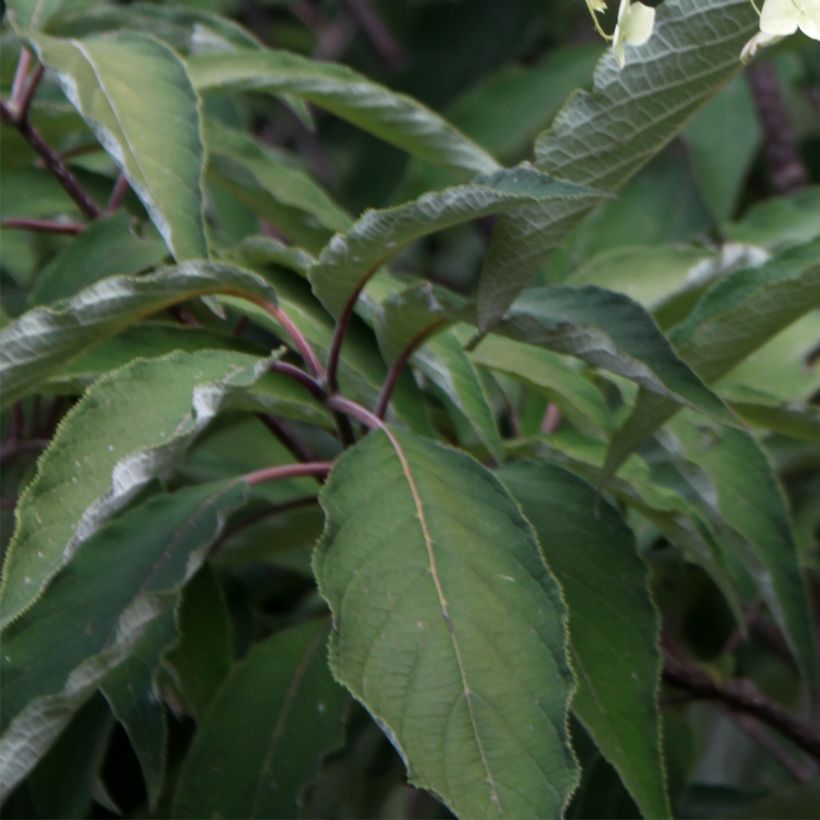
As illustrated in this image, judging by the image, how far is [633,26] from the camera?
592 mm

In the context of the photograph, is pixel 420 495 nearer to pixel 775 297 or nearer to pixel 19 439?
pixel 775 297

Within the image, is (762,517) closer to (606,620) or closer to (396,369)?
(606,620)

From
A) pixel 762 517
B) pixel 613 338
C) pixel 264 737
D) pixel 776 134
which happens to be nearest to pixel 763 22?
pixel 613 338

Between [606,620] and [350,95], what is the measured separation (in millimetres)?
414

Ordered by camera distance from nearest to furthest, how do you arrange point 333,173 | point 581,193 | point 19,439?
point 581,193, point 19,439, point 333,173

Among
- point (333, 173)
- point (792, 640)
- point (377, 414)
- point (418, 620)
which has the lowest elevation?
point (792, 640)

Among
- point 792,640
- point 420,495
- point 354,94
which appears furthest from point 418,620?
point 354,94

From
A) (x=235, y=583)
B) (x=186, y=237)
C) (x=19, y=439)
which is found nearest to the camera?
(x=186, y=237)

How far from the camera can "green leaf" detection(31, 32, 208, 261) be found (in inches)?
29.5

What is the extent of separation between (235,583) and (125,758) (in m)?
0.17

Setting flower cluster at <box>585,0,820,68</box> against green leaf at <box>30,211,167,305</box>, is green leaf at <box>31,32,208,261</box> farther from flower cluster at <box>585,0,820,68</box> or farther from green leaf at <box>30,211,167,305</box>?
flower cluster at <box>585,0,820,68</box>

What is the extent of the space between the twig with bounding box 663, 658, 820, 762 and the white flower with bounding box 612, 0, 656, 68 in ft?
1.79

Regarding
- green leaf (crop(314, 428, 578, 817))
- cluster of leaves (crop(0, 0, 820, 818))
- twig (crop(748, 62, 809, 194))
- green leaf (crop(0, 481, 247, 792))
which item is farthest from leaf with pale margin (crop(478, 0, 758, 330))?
twig (crop(748, 62, 809, 194))

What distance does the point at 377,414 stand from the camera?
0.79 m
